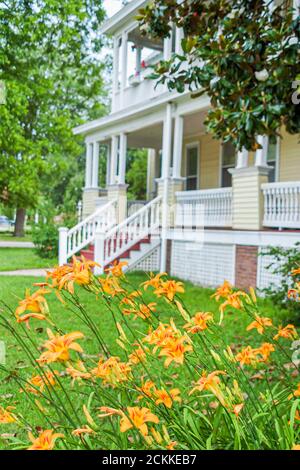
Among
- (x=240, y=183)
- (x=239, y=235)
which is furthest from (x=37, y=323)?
(x=240, y=183)

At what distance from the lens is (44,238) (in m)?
3.94

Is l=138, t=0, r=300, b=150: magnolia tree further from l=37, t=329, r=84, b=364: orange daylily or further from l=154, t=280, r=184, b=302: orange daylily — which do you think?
l=37, t=329, r=84, b=364: orange daylily

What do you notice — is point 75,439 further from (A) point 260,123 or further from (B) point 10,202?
(A) point 260,123

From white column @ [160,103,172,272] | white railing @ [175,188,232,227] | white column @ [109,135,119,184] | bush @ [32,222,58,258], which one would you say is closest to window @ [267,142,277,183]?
white railing @ [175,188,232,227]

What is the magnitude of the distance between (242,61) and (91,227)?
4122mm

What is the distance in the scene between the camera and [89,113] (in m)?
4.43

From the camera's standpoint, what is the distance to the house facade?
6.48m

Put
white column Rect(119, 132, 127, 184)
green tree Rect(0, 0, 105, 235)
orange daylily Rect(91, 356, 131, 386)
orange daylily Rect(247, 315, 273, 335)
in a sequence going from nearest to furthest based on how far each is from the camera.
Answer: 1. orange daylily Rect(91, 356, 131, 386)
2. orange daylily Rect(247, 315, 273, 335)
3. green tree Rect(0, 0, 105, 235)
4. white column Rect(119, 132, 127, 184)

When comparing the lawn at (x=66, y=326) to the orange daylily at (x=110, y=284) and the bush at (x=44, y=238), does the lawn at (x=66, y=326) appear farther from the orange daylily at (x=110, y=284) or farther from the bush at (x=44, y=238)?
the orange daylily at (x=110, y=284)

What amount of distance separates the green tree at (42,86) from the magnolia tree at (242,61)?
0.52 metres

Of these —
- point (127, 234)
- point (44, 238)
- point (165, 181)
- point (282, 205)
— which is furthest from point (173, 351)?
point (165, 181)

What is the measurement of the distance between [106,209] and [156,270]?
1.21 m

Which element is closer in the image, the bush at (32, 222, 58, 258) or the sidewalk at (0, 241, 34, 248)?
the sidewalk at (0, 241, 34, 248)
